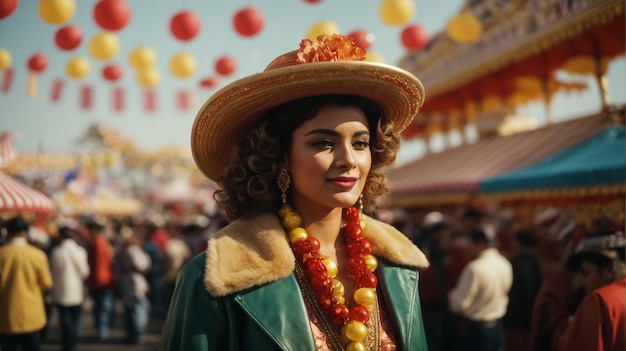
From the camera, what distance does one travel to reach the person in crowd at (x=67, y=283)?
647 cm

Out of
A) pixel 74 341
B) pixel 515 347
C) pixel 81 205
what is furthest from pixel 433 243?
pixel 81 205

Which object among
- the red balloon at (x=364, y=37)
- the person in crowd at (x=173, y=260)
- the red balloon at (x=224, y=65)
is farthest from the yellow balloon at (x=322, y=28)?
the person in crowd at (x=173, y=260)

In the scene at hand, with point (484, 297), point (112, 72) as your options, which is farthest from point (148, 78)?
point (484, 297)

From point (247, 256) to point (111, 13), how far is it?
5.26 meters

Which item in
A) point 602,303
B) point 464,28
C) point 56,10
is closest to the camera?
point 602,303

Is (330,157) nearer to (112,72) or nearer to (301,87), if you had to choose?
(301,87)

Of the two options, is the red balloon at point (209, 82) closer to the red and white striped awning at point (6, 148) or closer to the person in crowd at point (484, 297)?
the red and white striped awning at point (6, 148)

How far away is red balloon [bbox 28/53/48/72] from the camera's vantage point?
24.8ft

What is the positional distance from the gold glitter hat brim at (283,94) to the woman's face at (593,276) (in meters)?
1.71

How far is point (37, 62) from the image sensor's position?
7.61 m

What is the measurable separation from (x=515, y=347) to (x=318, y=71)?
424cm

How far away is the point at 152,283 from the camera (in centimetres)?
1016

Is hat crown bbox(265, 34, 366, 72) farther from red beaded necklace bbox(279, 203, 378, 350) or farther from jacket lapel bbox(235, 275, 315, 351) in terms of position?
jacket lapel bbox(235, 275, 315, 351)

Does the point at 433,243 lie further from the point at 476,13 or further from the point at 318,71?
A: the point at 318,71
